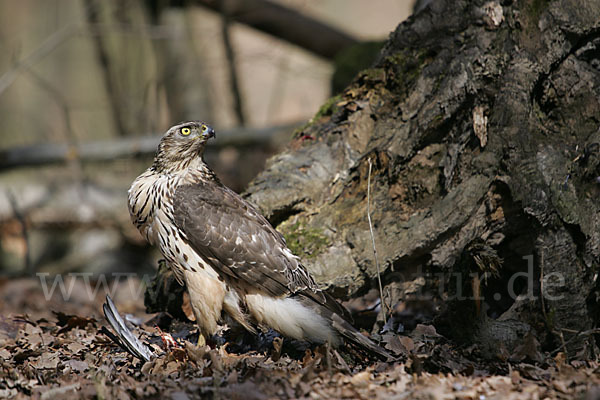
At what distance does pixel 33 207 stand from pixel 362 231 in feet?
23.8

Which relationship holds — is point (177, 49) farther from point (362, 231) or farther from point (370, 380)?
point (370, 380)

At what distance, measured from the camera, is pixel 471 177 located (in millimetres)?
4363

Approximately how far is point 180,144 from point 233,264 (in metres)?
1.03

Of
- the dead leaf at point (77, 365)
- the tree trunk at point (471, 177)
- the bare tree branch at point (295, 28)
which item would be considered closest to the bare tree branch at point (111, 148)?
the bare tree branch at point (295, 28)

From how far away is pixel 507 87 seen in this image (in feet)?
14.3

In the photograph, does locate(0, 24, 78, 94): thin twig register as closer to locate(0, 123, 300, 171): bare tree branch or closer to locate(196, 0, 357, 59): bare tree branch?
locate(0, 123, 300, 171): bare tree branch

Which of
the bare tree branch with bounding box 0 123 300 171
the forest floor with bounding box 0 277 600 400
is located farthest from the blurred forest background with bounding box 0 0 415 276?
the forest floor with bounding box 0 277 600 400

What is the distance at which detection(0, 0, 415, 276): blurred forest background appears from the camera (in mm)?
10102

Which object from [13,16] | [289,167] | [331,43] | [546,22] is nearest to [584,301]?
[546,22]

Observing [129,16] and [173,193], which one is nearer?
[173,193]

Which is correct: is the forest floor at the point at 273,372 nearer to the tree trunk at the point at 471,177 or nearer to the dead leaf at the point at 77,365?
the dead leaf at the point at 77,365

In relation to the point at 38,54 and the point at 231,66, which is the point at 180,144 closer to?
the point at 38,54

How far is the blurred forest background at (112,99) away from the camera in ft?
33.1

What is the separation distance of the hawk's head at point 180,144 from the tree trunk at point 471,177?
2.06 feet
